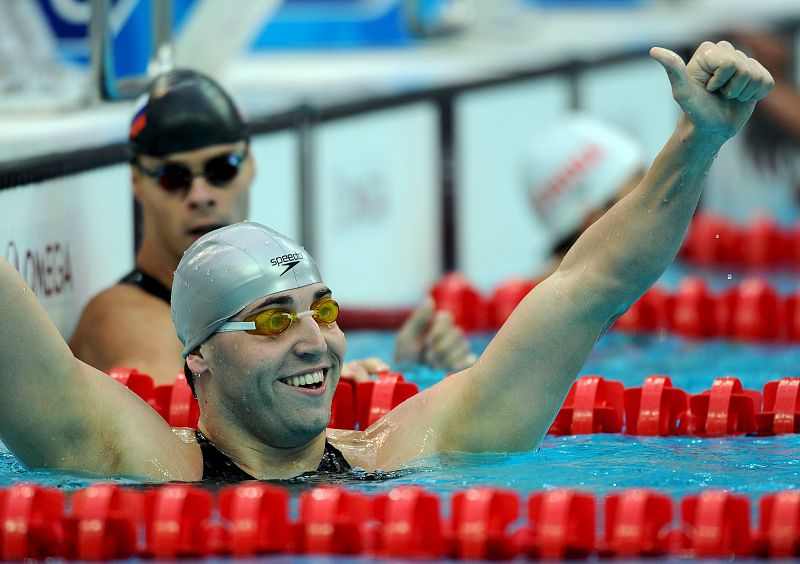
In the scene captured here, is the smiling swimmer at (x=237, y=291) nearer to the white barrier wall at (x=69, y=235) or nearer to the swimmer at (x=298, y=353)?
the swimmer at (x=298, y=353)

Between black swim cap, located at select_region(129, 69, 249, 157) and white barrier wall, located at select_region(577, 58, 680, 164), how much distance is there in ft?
13.8

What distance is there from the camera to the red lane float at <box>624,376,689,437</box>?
3.99 m

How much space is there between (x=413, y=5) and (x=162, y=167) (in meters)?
3.96

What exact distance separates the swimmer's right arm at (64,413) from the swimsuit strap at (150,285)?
1.27m

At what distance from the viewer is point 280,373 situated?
124 inches

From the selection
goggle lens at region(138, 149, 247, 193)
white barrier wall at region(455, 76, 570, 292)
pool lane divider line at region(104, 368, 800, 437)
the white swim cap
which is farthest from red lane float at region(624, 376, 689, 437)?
white barrier wall at region(455, 76, 570, 292)

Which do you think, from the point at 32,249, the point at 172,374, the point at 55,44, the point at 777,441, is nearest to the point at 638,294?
the point at 777,441

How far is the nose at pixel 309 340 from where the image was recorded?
3.14 m

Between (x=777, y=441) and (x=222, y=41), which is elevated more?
(x=222, y=41)

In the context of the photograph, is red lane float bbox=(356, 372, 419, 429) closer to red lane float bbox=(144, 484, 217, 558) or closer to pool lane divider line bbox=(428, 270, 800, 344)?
red lane float bbox=(144, 484, 217, 558)

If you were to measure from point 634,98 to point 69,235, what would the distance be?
15.8ft

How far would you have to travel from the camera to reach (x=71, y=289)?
480 cm

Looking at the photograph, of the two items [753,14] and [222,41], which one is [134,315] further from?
[753,14]

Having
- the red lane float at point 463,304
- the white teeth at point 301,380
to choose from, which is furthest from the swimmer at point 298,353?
the red lane float at point 463,304
